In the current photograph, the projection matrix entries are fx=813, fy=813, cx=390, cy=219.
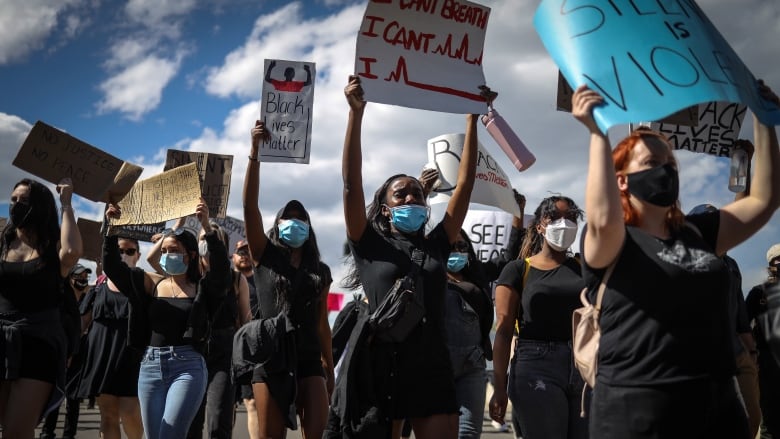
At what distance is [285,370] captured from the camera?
17.8 feet

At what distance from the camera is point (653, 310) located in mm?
2898

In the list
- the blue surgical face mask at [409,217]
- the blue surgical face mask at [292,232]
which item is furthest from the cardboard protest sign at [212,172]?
the blue surgical face mask at [409,217]

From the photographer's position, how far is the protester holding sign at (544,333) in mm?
4812

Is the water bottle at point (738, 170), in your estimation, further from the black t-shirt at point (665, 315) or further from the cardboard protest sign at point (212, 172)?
the cardboard protest sign at point (212, 172)

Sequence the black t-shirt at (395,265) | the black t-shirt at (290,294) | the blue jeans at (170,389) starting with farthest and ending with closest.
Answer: the blue jeans at (170,389), the black t-shirt at (290,294), the black t-shirt at (395,265)

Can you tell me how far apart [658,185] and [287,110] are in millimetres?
4122

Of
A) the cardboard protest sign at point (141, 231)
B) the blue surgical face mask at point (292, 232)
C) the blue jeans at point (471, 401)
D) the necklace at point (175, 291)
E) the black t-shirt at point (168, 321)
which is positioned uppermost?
the cardboard protest sign at point (141, 231)

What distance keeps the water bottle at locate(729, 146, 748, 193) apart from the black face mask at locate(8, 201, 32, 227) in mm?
4328

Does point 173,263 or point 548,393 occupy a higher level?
point 173,263

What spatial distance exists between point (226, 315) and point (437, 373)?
11.7 ft

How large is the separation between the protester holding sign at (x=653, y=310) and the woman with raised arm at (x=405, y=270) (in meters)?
1.30

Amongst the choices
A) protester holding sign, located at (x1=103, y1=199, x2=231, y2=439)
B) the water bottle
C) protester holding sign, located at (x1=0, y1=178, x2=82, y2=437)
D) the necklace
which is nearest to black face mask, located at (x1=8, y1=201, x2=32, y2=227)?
protester holding sign, located at (x1=0, y1=178, x2=82, y2=437)

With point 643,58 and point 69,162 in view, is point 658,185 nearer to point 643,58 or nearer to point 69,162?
point 643,58

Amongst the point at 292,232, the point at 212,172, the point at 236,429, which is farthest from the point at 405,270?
the point at 236,429
